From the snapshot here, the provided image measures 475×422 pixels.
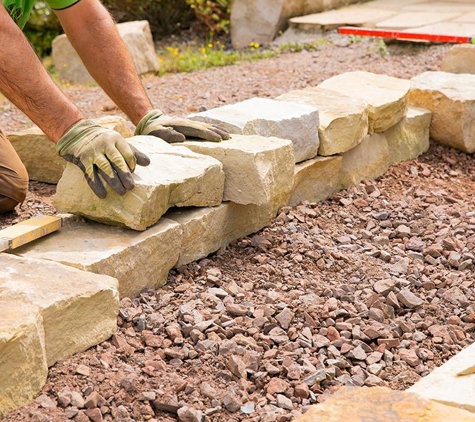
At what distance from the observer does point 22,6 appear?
13.7 ft

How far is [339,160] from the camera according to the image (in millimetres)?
4195

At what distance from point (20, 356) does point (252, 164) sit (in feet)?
4.51

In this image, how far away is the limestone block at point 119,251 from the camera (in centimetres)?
294

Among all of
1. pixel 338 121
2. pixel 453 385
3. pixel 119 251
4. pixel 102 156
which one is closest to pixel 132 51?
pixel 338 121

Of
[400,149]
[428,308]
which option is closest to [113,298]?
[428,308]

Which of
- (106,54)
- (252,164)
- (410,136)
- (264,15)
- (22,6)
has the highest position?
(22,6)

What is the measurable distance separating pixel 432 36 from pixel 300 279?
147 inches

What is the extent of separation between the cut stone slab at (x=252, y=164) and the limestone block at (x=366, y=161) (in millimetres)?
722

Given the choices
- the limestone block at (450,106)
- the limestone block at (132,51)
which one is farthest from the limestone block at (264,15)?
the limestone block at (450,106)

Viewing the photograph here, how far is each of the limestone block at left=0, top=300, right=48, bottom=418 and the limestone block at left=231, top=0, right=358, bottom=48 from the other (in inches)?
241

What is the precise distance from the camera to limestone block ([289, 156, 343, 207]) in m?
4.02

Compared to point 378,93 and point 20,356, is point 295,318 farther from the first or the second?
point 378,93

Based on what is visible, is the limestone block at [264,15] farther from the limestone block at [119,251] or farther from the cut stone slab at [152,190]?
the limestone block at [119,251]

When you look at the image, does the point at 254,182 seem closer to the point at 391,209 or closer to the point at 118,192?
the point at 118,192
